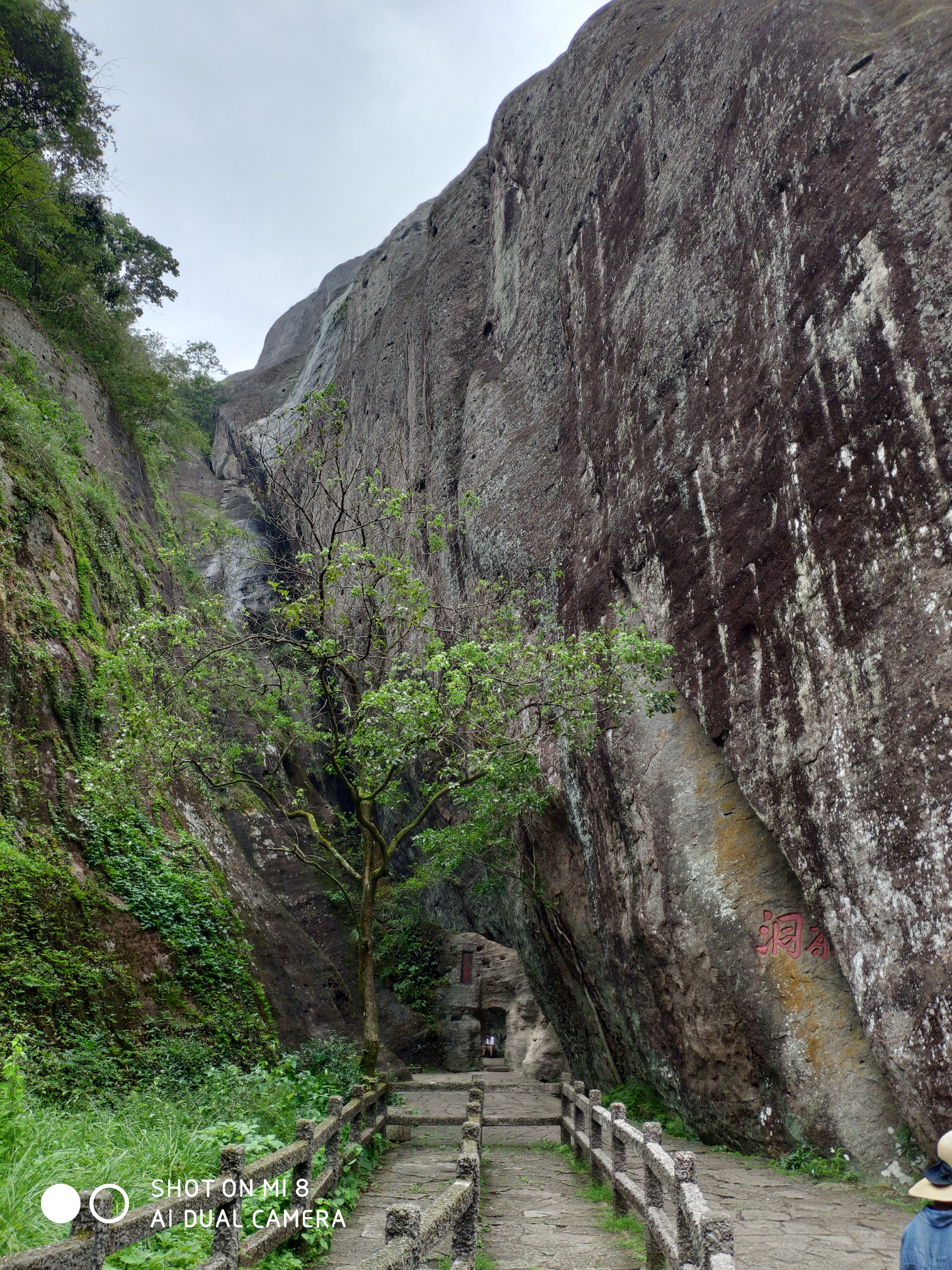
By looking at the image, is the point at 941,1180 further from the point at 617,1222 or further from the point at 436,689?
the point at 436,689

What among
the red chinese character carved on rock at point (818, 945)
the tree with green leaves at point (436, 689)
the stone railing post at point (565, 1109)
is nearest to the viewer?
the red chinese character carved on rock at point (818, 945)

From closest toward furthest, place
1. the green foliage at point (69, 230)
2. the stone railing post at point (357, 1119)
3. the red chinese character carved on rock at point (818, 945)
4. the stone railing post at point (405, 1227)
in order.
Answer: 1. the stone railing post at point (405, 1227)
2. the stone railing post at point (357, 1119)
3. the red chinese character carved on rock at point (818, 945)
4. the green foliage at point (69, 230)

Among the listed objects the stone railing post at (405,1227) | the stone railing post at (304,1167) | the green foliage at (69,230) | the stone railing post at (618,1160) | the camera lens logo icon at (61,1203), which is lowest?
the stone railing post at (618,1160)

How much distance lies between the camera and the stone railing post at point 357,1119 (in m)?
7.46

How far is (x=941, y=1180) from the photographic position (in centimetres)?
293

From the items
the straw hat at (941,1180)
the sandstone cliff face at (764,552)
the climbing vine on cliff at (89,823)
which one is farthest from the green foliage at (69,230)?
the straw hat at (941,1180)

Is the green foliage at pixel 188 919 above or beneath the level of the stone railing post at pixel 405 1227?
above

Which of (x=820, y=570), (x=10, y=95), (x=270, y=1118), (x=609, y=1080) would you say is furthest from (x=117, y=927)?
(x=10, y=95)

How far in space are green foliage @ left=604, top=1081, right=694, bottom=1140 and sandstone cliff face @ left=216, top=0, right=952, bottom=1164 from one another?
0.30 metres

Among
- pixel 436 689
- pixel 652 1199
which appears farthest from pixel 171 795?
pixel 652 1199

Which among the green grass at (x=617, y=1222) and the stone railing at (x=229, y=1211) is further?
the green grass at (x=617, y=1222)

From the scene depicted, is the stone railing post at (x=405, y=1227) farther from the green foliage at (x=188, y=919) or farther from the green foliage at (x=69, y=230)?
the green foliage at (x=69, y=230)

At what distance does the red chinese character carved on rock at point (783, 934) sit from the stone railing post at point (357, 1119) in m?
4.49

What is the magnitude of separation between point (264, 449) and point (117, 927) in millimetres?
24638
